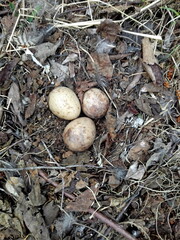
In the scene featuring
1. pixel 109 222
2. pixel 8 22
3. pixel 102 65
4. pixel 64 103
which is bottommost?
pixel 109 222

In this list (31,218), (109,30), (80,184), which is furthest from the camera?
(109,30)

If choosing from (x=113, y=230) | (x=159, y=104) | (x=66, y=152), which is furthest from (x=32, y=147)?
(x=159, y=104)

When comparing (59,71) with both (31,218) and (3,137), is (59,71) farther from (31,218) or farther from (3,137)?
(31,218)

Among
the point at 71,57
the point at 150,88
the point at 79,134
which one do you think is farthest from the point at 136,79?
the point at 79,134

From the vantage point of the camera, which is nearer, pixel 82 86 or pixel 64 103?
pixel 64 103

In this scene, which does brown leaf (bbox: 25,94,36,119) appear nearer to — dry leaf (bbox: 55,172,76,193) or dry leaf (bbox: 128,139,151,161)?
dry leaf (bbox: 55,172,76,193)

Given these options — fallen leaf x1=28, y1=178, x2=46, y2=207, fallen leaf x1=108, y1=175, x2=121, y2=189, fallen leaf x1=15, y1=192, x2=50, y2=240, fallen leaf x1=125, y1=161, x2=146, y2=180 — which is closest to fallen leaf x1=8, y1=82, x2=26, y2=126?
fallen leaf x1=28, y1=178, x2=46, y2=207

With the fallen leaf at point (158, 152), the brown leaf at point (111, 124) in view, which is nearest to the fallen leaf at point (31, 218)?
the brown leaf at point (111, 124)
